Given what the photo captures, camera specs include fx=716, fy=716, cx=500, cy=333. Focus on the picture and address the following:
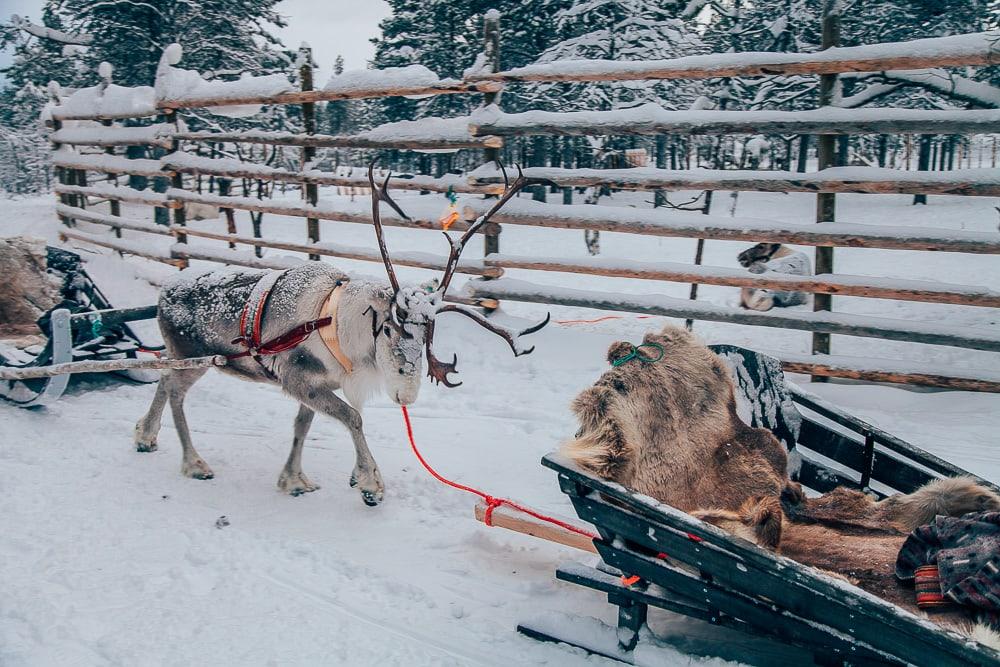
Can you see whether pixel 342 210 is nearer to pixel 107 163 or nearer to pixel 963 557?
pixel 107 163

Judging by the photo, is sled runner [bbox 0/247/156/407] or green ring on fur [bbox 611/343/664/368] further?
sled runner [bbox 0/247/156/407]

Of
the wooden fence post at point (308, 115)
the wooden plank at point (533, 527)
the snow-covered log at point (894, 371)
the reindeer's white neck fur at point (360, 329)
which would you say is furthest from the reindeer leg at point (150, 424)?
the snow-covered log at point (894, 371)

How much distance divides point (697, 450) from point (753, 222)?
10.4ft

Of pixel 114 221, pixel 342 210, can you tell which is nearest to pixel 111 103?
pixel 114 221

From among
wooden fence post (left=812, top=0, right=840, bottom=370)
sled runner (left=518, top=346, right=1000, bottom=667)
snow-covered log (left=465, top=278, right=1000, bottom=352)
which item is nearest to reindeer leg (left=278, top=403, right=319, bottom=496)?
sled runner (left=518, top=346, right=1000, bottom=667)

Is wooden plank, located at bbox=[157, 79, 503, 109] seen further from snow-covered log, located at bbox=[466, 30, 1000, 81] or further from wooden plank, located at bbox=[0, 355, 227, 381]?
wooden plank, located at bbox=[0, 355, 227, 381]

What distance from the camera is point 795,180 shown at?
18.1 feet

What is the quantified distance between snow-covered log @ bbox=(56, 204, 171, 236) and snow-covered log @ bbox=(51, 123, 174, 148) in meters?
1.15

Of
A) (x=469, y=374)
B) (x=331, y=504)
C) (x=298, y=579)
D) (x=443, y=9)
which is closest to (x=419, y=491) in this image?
(x=331, y=504)

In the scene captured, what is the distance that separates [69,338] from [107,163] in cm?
752

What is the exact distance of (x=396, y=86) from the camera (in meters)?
6.99

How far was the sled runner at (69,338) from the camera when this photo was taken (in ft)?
15.9

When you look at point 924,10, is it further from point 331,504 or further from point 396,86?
point 331,504

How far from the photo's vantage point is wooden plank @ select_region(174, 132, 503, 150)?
6715mm
